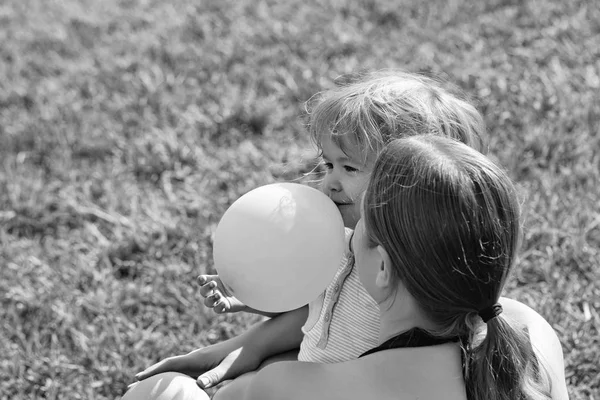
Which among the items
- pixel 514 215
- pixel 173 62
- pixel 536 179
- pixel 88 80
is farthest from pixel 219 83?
pixel 514 215

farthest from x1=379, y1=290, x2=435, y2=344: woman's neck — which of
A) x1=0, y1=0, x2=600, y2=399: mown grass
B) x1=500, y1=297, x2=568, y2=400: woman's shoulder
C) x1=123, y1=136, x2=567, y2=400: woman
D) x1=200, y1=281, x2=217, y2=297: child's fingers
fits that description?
x1=0, y1=0, x2=600, y2=399: mown grass

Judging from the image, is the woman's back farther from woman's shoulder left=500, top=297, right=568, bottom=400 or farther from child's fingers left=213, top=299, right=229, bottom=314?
child's fingers left=213, top=299, right=229, bottom=314

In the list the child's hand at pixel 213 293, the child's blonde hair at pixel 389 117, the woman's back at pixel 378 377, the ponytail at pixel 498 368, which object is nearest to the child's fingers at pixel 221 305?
the child's hand at pixel 213 293

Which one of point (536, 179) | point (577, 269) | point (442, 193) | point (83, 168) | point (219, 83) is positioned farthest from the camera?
point (219, 83)

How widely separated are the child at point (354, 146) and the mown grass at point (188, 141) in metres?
0.99

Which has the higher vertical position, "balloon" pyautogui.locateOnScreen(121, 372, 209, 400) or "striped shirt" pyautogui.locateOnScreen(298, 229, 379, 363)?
"striped shirt" pyautogui.locateOnScreen(298, 229, 379, 363)

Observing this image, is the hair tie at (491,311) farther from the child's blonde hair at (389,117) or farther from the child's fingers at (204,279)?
the child's fingers at (204,279)

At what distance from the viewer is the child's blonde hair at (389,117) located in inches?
89.3

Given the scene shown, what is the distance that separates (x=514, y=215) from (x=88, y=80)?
3625mm

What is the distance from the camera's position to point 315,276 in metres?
2.06

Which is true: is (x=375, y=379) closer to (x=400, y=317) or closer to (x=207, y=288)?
(x=400, y=317)

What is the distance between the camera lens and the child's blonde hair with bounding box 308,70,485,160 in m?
2.27

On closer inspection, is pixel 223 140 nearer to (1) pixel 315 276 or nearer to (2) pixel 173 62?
(2) pixel 173 62

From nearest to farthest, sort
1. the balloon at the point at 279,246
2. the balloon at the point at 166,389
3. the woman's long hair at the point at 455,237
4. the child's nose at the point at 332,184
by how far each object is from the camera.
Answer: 1. the woman's long hair at the point at 455,237
2. the balloon at the point at 279,246
3. the child's nose at the point at 332,184
4. the balloon at the point at 166,389
